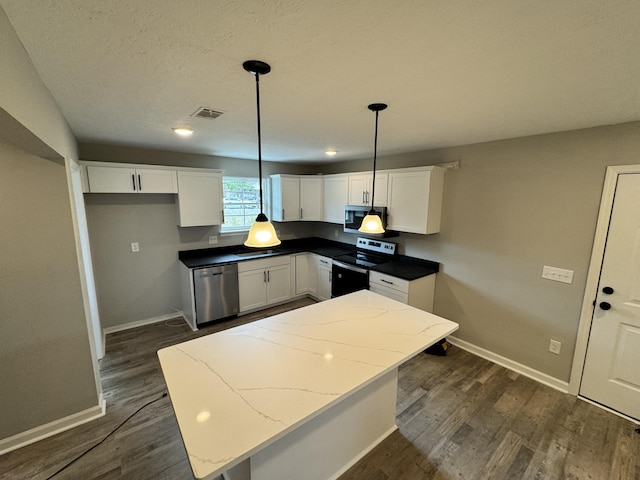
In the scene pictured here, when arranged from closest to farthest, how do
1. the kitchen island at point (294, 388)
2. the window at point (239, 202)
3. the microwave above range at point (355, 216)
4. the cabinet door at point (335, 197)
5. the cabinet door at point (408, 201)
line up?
the kitchen island at point (294, 388) < the cabinet door at point (408, 201) < the microwave above range at point (355, 216) < the cabinet door at point (335, 197) < the window at point (239, 202)

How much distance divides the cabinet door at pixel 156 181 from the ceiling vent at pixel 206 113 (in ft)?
5.82

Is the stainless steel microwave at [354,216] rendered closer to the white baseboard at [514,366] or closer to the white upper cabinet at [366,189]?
the white upper cabinet at [366,189]

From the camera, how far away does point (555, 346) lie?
255 cm

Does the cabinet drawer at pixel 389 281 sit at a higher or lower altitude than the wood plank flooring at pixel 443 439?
higher

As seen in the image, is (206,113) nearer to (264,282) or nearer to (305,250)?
(264,282)

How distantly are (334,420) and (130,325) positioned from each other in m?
3.33

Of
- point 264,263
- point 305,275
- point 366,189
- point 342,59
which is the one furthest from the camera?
point 305,275

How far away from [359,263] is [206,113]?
8.37 ft

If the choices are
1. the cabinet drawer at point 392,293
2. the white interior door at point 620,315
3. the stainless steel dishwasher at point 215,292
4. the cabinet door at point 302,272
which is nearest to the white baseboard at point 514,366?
the white interior door at point 620,315

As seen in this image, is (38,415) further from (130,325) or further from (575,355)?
Answer: (575,355)

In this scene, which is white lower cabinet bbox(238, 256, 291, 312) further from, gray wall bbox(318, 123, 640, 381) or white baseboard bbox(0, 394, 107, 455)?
gray wall bbox(318, 123, 640, 381)

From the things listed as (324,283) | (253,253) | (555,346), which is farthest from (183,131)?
(555,346)

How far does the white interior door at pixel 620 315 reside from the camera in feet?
6.95

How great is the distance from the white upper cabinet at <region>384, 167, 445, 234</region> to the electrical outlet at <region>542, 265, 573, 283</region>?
1108 mm
